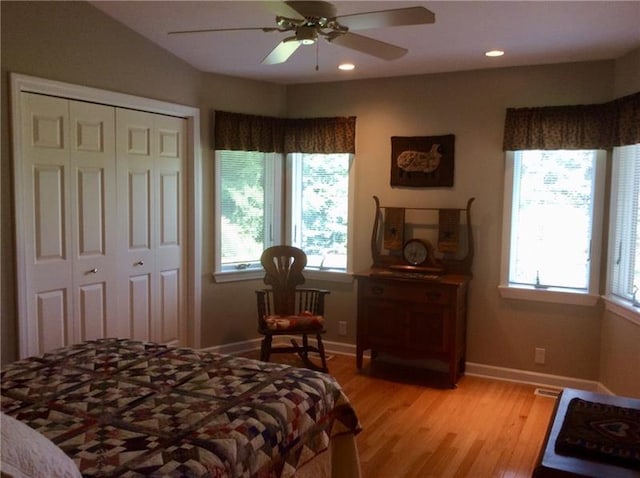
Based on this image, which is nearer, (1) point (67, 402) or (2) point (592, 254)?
(1) point (67, 402)

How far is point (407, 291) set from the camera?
4.19 metres

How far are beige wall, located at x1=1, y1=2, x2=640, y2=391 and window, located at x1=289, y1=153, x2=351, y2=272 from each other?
0.17 m

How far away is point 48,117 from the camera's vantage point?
336cm

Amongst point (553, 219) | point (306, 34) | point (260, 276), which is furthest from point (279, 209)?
point (306, 34)

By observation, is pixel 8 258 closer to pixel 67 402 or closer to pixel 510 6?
pixel 67 402

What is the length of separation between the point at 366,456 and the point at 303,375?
998 mm

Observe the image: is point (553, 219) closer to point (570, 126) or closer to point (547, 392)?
point (570, 126)

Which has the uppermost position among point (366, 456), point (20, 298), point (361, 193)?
point (361, 193)

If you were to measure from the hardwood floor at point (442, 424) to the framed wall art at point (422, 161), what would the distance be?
5.18 feet

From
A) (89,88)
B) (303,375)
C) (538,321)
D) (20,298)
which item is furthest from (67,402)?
(538,321)

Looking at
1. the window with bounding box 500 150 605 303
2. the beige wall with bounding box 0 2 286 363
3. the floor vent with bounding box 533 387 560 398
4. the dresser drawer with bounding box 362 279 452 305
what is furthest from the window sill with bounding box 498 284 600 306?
the beige wall with bounding box 0 2 286 363

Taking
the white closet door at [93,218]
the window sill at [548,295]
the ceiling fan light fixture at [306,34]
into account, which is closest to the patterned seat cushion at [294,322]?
the white closet door at [93,218]

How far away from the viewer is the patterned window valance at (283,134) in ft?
15.3

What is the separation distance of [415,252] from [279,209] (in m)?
1.38
